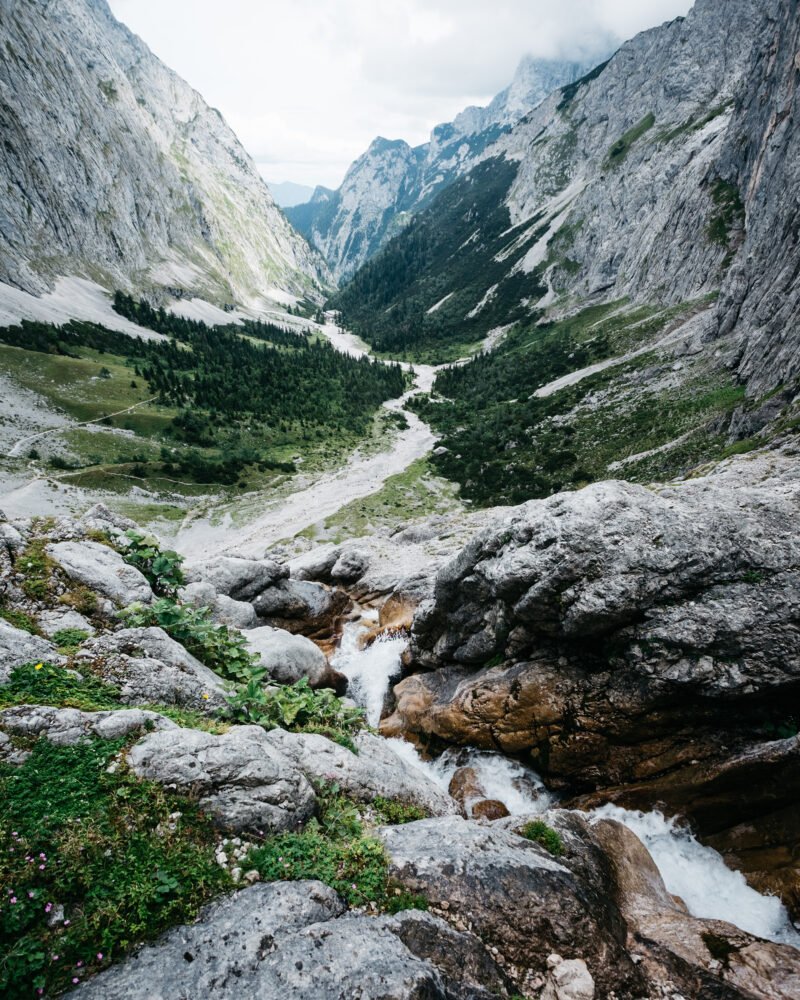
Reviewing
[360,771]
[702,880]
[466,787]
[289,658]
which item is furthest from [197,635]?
[702,880]

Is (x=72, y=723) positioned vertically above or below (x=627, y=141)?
below

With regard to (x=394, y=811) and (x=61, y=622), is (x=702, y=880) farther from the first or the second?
(x=61, y=622)

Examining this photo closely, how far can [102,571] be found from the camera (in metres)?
14.4

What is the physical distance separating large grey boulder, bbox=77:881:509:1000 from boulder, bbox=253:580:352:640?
2392cm

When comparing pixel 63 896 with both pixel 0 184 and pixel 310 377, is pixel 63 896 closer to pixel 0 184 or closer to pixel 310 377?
pixel 310 377

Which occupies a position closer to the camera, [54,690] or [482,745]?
[54,690]

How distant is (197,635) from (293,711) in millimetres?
4474

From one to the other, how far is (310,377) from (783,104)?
389 ft

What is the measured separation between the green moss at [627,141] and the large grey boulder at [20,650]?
213358 millimetres

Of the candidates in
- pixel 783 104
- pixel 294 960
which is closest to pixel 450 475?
pixel 294 960

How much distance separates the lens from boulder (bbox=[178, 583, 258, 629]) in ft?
83.4

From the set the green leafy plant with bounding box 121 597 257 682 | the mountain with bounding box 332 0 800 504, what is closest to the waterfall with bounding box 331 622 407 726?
the green leafy plant with bounding box 121 597 257 682

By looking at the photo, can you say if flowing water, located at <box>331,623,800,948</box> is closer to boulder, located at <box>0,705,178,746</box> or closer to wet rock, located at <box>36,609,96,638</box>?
boulder, located at <box>0,705,178,746</box>

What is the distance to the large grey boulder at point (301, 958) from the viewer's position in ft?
21.5
